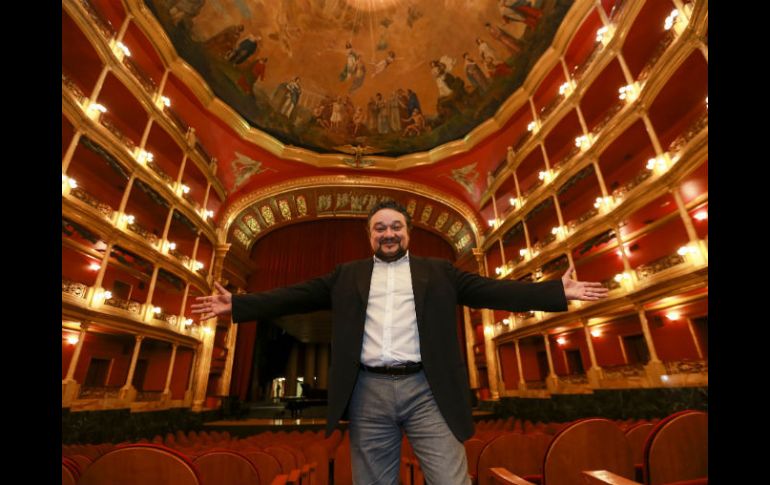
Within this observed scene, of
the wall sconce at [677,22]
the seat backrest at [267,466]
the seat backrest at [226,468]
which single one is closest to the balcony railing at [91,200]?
the seat backrest at [267,466]

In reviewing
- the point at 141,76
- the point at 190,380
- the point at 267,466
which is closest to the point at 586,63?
the point at 267,466

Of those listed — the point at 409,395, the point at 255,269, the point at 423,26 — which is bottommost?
the point at 409,395

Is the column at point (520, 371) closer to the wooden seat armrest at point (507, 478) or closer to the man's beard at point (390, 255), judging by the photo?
the wooden seat armrest at point (507, 478)

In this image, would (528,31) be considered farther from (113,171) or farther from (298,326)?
(298,326)

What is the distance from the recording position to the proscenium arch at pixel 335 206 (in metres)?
17.0

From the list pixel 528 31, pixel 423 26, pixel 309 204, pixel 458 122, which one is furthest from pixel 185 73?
pixel 528 31

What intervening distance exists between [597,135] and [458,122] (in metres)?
6.12

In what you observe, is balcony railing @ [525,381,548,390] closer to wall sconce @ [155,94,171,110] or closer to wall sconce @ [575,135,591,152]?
wall sconce @ [575,135,591,152]

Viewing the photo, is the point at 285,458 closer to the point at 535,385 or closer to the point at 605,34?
the point at 535,385

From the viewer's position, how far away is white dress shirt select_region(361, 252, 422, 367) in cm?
187

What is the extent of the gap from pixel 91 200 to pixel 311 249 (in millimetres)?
10264

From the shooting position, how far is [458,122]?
53.7 feet

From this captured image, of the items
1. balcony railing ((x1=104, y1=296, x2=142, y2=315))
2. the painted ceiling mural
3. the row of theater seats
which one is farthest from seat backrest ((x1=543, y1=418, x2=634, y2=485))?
the painted ceiling mural

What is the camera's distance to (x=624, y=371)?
997cm
